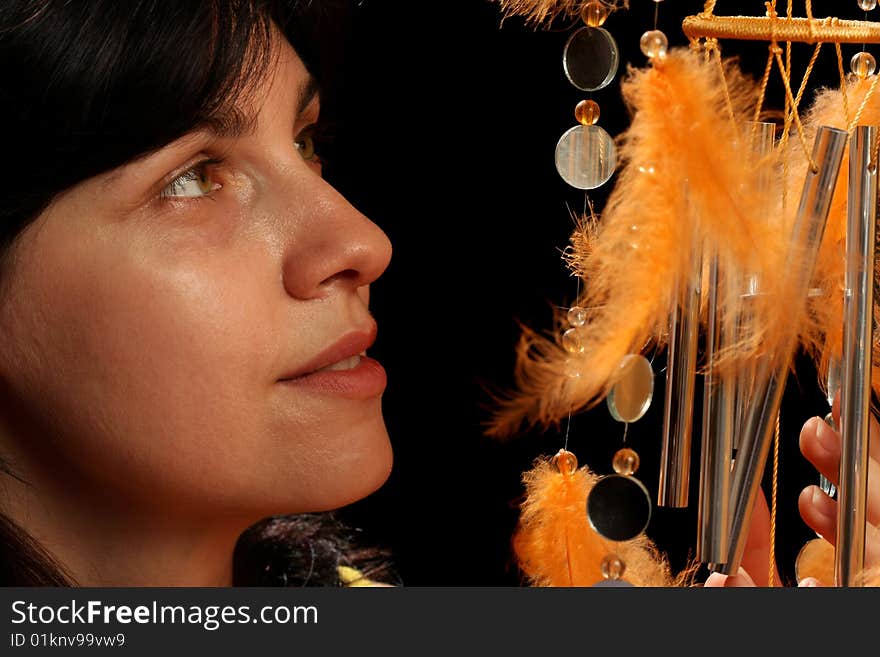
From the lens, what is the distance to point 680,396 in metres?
0.82

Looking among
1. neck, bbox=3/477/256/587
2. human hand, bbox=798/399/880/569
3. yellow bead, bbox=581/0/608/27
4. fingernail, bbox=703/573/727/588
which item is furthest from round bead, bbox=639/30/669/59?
neck, bbox=3/477/256/587

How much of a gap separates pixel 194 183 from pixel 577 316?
0.34 metres

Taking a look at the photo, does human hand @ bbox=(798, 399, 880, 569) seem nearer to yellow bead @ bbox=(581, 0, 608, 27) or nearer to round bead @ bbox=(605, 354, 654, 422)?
round bead @ bbox=(605, 354, 654, 422)

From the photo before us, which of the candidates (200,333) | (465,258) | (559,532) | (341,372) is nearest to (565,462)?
(559,532)

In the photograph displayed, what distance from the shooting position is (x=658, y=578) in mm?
1058

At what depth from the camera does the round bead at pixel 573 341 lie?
825 millimetres

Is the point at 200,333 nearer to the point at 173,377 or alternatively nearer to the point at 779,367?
the point at 173,377

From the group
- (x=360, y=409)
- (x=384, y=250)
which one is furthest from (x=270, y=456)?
(x=384, y=250)

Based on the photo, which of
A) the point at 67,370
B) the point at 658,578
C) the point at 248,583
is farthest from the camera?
the point at 248,583

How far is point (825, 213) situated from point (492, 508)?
839mm

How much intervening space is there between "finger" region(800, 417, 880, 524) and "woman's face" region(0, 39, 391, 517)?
1.18 ft

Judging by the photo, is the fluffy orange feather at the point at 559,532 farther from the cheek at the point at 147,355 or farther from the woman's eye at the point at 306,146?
the woman's eye at the point at 306,146
